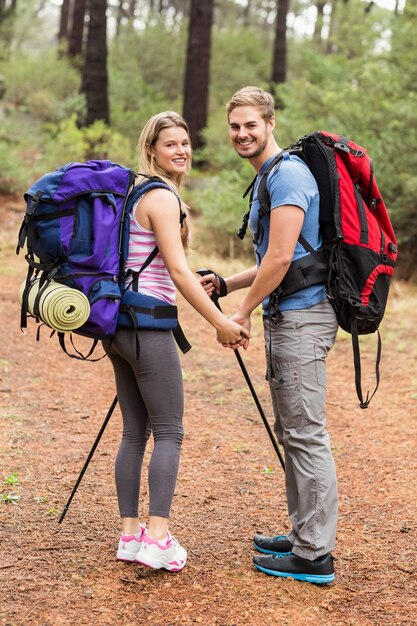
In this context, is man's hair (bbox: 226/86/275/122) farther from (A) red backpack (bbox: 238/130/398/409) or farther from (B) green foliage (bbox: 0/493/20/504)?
(B) green foliage (bbox: 0/493/20/504)

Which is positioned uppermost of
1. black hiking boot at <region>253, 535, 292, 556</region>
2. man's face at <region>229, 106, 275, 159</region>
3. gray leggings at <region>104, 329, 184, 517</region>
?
man's face at <region>229, 106, 275, 159</region>

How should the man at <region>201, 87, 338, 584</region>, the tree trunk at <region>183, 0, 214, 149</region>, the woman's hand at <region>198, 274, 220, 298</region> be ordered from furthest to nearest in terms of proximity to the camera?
the tree trunk at <region>183, 0, 214, 149</region>
the woman's hand at <region>198, 274, 220, 298</region>
the man at <region>201, 87, 338, 584</region>

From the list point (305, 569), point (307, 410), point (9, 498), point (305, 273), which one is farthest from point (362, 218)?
point (9, 498)

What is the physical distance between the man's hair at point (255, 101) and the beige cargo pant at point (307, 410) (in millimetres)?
846

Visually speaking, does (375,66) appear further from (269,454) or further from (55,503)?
(55,503)

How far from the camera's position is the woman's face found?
341cm

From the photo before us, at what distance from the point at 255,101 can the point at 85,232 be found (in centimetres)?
91

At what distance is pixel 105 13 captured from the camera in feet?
56.0

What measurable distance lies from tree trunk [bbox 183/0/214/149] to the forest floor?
37.6 feet

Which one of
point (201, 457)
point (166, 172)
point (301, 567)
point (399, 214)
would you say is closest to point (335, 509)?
point (301, 567)

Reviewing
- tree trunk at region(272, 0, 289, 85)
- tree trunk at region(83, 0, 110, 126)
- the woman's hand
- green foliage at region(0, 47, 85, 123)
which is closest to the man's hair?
the woman's hand

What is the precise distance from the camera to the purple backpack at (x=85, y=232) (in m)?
3.23

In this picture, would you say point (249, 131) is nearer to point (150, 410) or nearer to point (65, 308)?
point (65, 308)

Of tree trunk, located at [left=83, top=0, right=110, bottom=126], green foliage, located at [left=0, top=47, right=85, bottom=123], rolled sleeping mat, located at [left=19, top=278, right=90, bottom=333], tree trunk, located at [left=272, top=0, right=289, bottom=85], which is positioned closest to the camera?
rolled sleeping mat, located at [left=19, top=278, right=90, bottom=333]
